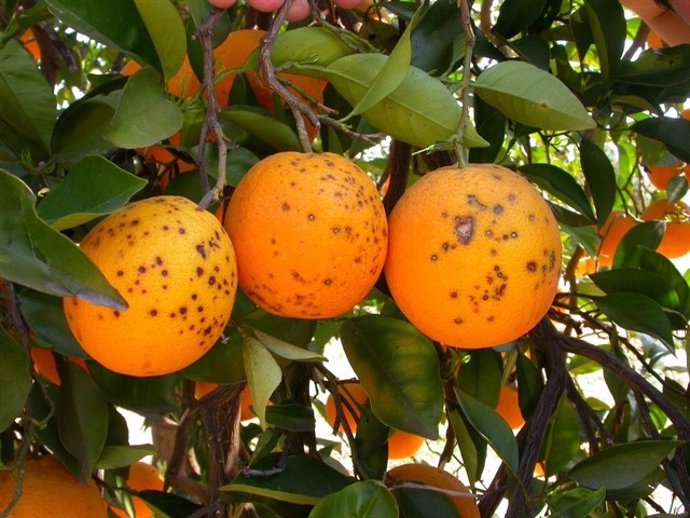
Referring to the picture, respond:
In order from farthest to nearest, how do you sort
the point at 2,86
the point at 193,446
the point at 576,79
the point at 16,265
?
the point at 193,446, the point at 576,79, the point at 2,86, the point at 16,265

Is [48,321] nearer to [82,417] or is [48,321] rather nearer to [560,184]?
[82,417]

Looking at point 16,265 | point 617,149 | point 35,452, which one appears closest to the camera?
point 16,265

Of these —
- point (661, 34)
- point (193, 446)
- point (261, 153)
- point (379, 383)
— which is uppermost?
point (661, 34)

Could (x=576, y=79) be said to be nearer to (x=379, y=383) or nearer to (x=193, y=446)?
(x=379, y=383)

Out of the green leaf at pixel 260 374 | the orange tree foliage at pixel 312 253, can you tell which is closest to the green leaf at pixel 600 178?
the orange tree foliage at pixel 312 253

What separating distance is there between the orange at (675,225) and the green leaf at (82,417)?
1.04 m

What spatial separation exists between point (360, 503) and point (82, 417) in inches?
12.2

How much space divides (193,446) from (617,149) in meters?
1.16

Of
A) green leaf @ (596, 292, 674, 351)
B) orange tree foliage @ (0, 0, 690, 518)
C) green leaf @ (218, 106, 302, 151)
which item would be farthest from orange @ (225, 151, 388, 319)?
green leaf @ (596, 292, 674, 351)

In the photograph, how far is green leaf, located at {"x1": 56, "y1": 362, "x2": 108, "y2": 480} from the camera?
0.81 m

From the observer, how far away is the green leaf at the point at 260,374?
59 cm

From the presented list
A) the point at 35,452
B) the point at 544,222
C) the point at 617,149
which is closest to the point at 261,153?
the point at 544,222

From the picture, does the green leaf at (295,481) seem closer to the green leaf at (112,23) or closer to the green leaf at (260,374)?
the green leaf at (260,374)

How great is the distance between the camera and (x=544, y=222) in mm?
637
